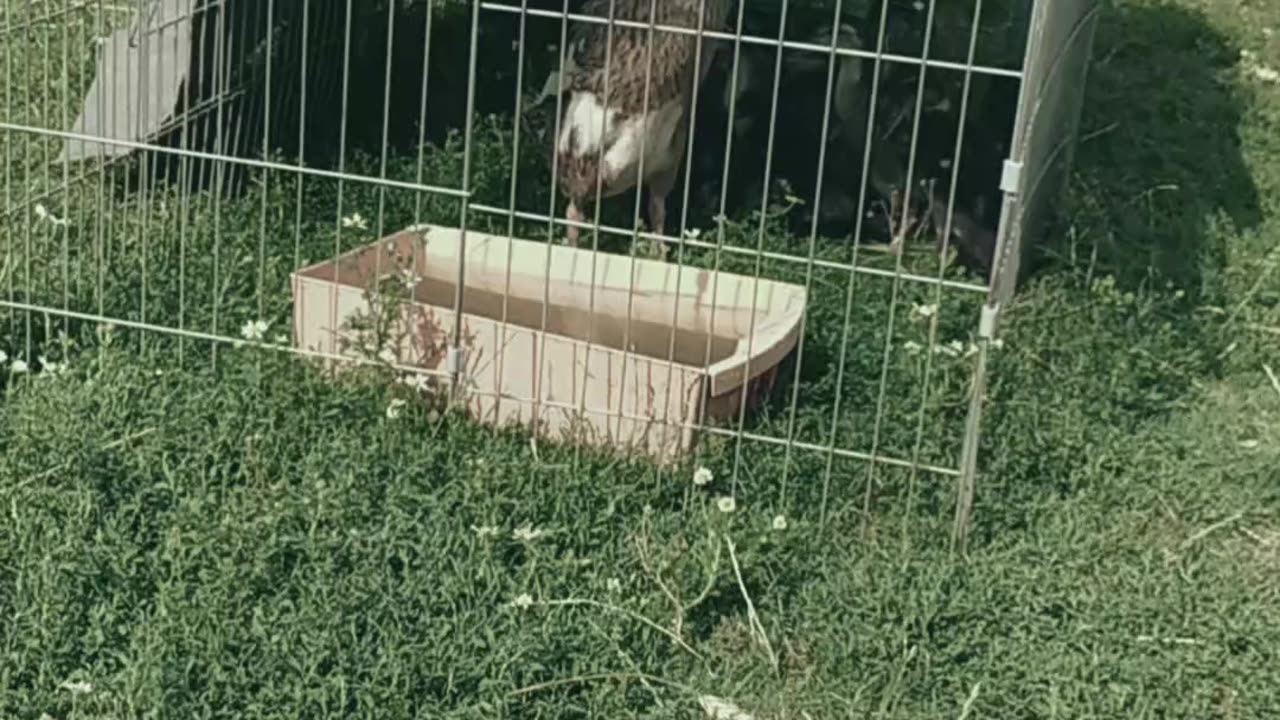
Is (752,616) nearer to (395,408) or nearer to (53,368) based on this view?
(395,408)

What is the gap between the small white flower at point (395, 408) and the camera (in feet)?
12.6

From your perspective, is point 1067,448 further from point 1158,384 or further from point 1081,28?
point 1081,28

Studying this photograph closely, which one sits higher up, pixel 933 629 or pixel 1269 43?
pixel 1269 43

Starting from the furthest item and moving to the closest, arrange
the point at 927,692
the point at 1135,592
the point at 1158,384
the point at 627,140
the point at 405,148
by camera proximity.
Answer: the point at 405,148 < the point at 627,140 < the point at 1158,384 < the point at 1135,592 < the point at 927,692

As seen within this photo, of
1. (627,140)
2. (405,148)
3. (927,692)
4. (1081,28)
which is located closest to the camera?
(927,692)

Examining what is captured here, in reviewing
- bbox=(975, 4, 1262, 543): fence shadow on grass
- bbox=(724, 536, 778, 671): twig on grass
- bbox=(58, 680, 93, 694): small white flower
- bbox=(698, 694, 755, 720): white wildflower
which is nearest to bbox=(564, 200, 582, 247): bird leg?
bbox=(975, 4, 1262, 543): fence shadow on grass

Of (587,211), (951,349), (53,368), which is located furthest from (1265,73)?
(53,368)

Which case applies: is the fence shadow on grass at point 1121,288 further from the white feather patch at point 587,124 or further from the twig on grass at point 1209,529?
the white feather patch at point 587,124

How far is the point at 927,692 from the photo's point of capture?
3176mm

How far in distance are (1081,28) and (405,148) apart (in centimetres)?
206

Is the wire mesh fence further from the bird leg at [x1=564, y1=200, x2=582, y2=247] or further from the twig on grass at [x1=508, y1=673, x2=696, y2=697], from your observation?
the twig on grass at [x1=508, y1=673, x2=696, y2=697]

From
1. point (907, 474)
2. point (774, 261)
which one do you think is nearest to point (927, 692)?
point (907, 474)

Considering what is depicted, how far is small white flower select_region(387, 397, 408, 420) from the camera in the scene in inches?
151

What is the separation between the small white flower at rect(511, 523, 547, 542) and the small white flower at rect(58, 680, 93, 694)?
2.66 ft
